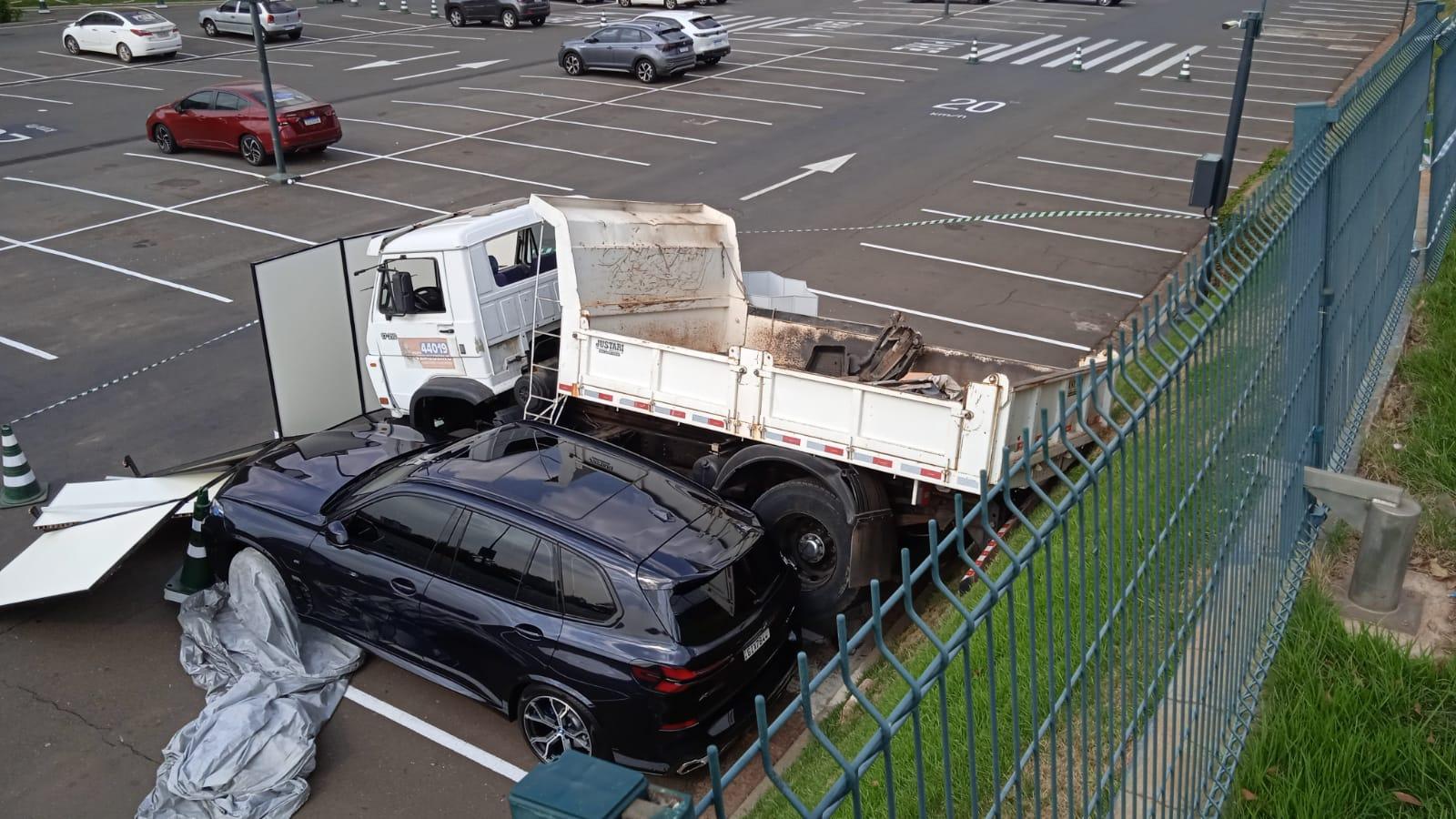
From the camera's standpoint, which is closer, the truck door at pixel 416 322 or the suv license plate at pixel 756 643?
the suv license plate at pixel 756 643

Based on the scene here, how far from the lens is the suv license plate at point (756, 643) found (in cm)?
697

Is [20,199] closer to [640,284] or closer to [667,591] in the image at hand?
[640,284]

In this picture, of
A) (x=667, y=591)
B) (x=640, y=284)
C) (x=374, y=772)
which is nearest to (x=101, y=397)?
(x=640, y=284)

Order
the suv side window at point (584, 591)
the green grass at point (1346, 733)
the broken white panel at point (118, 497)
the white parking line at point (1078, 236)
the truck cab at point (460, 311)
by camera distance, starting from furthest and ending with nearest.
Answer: the white parking line at point (1078, 236)
the truck cab at point (460, 311)
the broken white panel at point (118, 497)
the suv side window at point (584, 591)
the green grass at point (1346, 733)

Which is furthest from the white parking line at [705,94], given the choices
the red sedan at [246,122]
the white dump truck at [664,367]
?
the white dump truck at [664,367]

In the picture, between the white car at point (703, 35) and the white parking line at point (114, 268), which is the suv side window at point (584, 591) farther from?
the white car at point (703, 35)

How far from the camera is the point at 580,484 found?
7.70 m

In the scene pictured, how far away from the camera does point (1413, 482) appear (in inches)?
264

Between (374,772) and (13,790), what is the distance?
6.68 feet

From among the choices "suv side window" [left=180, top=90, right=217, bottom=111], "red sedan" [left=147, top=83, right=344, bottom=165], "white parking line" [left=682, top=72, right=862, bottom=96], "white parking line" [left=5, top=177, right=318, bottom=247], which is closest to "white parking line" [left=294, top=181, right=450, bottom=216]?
"red sedan" [left=147, top=83, right=344, bottom=165]

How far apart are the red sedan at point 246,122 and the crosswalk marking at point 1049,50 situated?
19.0 m

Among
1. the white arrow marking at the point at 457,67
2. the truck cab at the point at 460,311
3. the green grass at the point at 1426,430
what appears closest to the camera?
the green grass at the point at 1426,430

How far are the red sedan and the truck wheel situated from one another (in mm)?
16668

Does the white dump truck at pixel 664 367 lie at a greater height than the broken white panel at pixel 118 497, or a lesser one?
greater
